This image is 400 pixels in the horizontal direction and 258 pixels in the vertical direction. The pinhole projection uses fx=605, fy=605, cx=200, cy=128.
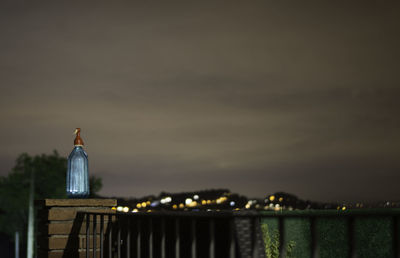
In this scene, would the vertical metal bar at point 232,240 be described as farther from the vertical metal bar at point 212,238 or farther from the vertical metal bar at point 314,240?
the vertical metal bar at point 314,240

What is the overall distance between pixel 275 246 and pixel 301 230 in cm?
138

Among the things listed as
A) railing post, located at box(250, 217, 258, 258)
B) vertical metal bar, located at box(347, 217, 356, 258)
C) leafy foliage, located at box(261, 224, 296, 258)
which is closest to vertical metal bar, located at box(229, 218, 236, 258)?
railing post, located at box(250, 217, 258, 258)

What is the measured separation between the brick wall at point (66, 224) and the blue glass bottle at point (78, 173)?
A: 0.81ft

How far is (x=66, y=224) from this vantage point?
530 centimetres

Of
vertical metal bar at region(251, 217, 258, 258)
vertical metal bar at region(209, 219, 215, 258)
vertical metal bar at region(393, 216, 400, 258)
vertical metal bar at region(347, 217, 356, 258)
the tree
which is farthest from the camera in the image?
the tree

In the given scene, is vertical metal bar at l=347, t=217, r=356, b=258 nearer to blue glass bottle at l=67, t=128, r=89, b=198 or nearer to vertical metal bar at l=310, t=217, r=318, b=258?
vertical metal bar at l=310, t=217, r=318, b=258

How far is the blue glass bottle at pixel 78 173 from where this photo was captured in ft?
18.4

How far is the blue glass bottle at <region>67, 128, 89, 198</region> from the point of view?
18.4 ft

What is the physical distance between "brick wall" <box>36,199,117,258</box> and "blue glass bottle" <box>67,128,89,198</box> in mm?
247

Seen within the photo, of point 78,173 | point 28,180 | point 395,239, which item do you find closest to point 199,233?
point 395,239

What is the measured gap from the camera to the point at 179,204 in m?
60.8

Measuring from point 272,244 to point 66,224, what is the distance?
6.56 metres

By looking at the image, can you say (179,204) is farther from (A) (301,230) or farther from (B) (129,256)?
(B) (129,256)

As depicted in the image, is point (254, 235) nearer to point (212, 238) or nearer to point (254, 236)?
point (254, 236)
